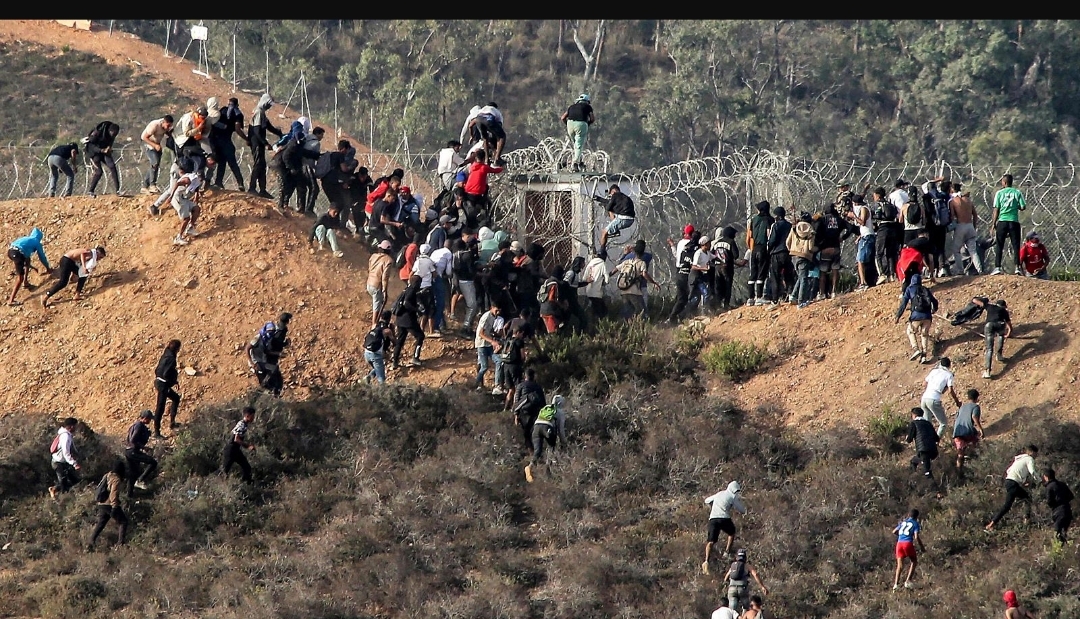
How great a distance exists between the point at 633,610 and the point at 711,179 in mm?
7940

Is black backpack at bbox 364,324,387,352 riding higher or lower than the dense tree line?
lower

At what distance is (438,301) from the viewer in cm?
2272

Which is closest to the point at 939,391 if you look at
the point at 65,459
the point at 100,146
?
the point at 65,459

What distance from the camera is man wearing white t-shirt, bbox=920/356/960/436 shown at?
2012cm

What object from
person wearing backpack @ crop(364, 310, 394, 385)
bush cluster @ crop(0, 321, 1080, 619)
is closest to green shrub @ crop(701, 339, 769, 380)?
bush cluster @ crop(0, 321, 1080, 619)

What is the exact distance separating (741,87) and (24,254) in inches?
1379

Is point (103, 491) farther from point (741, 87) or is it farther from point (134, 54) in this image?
point (741, 87)

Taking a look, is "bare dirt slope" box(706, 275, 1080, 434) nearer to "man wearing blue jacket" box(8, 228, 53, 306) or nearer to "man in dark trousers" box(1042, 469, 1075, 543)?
"man in dark trousers" box(1042, 469, 1075, 543)

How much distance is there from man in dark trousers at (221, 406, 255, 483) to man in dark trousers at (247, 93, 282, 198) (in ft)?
16.5

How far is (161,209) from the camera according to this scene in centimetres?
2494

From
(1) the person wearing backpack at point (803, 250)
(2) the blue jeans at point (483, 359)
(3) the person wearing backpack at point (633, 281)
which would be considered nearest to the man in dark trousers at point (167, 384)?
(2) the blue jeans at point (483, 359)
